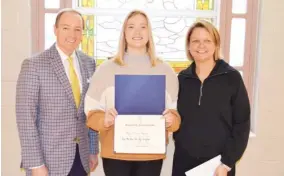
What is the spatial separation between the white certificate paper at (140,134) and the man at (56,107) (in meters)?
0.26

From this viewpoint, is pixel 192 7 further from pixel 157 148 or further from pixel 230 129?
Answer: pixel 157 148

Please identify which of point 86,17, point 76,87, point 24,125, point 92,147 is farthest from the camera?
point 86,17

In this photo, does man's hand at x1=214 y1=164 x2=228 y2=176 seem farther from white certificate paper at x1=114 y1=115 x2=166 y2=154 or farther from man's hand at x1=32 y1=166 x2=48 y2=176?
man's hand at x1=32 y1=166 x2=48 y2=176

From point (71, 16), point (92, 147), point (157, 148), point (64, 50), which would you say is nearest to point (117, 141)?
point (157, 148)

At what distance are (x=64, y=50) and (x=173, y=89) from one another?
2.10ft

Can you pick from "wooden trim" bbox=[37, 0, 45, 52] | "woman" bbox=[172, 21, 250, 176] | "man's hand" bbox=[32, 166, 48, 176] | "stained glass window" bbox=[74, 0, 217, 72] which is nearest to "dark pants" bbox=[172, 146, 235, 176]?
"woman" bbox=[172, 21, 250, 176]

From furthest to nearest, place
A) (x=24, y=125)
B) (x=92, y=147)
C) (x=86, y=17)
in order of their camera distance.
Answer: (x=86, y=17)
(x=92, y=147)
(x=24, y=125)

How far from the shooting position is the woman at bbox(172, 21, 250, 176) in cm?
192

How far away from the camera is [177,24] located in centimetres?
291

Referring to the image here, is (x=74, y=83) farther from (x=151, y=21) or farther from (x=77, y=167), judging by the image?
(x=151, y=21)

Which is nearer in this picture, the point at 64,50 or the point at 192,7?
the point at 64,50

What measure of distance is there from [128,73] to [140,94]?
0.14m

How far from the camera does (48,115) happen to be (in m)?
1.80

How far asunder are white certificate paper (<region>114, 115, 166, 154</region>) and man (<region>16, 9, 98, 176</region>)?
258mm
